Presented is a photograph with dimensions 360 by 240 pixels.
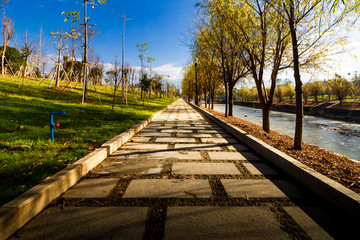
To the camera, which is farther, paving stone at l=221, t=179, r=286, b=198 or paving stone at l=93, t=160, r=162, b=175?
paving stone at l=93, t=160, r=162, b=175

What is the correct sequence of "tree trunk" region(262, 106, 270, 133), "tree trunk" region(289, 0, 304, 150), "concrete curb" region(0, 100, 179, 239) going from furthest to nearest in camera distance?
"tree trunk" region(262, 106, 270, 133), "tree trunk" region(289, 0, 304, 150), "concrete curb" region(0, 100, 179, 239)

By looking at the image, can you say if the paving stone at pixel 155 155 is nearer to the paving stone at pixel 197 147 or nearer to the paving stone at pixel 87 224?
the paving stone at pixel 197 147

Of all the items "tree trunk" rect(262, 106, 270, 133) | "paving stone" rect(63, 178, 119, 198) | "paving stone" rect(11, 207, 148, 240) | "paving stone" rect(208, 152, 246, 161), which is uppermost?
"tree trunk" rect(262, 106, 270, 133)

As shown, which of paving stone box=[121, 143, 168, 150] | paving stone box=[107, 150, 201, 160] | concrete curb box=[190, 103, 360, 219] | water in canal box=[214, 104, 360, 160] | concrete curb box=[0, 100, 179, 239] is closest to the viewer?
concrete curb box=[0, 100, 179, 239]

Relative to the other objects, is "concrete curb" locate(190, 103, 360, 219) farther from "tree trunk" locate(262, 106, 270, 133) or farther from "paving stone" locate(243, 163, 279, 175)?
"tree trunk" locate(262, 106, 270, 133)

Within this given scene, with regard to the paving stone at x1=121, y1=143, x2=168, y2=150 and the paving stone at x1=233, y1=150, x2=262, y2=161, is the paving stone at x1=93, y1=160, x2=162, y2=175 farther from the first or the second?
the paving stone at x1=233, y1=150, x2=262, y2=161

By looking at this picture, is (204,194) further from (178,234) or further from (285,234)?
(285,234)

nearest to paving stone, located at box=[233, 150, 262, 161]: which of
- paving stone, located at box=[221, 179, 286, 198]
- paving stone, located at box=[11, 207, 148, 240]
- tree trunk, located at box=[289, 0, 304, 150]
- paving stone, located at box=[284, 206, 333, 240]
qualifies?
paving stone, located at box=[221, 179, 286, 198]

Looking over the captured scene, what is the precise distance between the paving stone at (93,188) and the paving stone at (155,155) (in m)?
1.00

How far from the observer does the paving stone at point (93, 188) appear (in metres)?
2.23

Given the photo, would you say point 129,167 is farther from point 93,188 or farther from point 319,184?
point 319,184

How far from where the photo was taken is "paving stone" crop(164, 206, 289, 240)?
1.59 metres

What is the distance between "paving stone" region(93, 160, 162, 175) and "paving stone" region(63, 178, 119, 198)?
0.97 feet

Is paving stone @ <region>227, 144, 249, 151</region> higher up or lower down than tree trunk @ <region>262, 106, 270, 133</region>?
lower down
